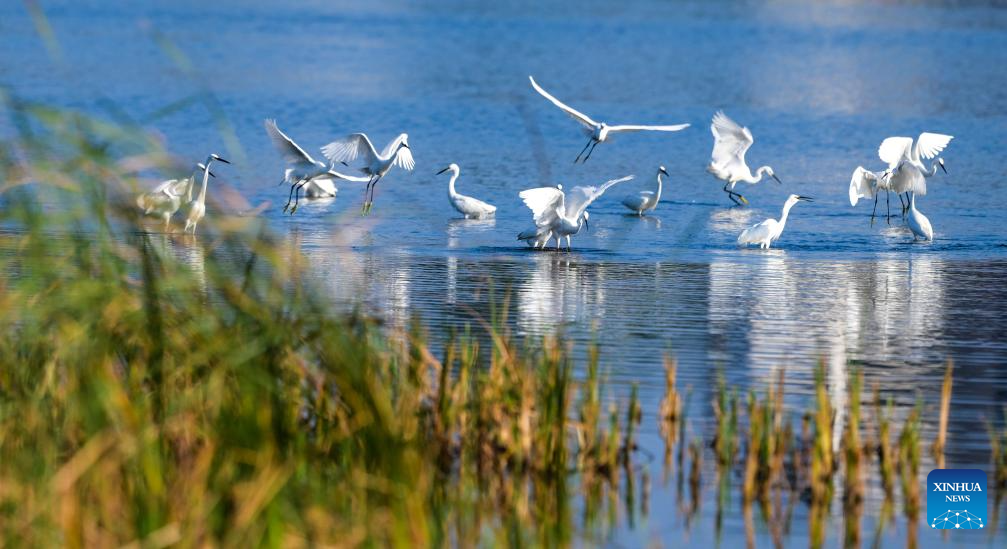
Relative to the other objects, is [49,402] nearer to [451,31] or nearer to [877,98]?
[877,98]

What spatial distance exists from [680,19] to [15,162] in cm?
5225

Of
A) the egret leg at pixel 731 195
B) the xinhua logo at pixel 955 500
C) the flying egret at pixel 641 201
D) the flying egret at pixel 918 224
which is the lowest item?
the xinhua logo at pixel 955 500

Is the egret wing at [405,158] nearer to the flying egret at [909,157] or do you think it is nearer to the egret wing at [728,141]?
the egret wing at [728,141]

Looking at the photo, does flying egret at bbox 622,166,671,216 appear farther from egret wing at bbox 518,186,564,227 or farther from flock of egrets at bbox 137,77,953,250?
egret wing at bbox 518,186,564,227

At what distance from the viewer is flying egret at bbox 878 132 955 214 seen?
14.6m

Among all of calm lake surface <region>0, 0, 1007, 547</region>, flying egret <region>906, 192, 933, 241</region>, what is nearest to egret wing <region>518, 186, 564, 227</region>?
calm lake surface <region>0, 0, 1007, 547</region>

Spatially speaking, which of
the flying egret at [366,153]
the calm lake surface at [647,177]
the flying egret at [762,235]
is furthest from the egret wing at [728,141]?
the flying egret at [366,153]

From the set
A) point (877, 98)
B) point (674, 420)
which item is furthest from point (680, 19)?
point (674, 420)

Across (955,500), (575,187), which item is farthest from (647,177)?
(955,500)

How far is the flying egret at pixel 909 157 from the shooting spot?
14.6 meters

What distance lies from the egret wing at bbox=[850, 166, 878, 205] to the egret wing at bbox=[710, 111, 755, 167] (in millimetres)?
1534

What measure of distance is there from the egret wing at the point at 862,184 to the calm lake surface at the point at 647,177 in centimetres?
33

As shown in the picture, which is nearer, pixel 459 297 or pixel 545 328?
pixel 545 328

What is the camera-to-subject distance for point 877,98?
29.1 m
